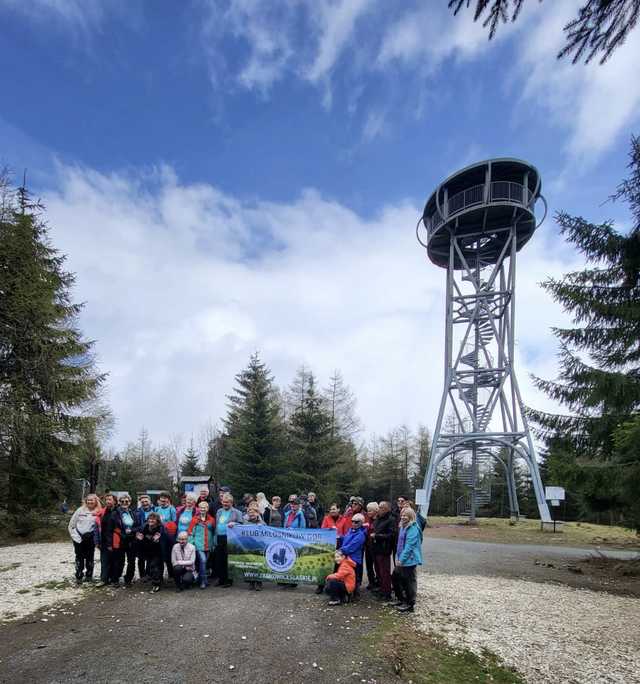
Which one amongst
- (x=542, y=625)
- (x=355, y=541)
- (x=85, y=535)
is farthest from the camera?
(x=85, y=535)

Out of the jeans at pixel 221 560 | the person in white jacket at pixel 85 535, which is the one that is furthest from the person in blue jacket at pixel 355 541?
the person in white jacket at pixel 85 535

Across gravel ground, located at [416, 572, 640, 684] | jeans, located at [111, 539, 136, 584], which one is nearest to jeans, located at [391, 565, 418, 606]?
gravel ground, located at [416, 572, 640, 684]

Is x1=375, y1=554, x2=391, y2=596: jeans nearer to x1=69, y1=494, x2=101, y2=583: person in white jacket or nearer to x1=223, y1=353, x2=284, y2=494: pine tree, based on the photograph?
x1=69, y1=494, x2=101, y2=583: person in white jacket

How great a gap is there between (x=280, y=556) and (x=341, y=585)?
140cm

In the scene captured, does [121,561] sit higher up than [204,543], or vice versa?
[204,543]

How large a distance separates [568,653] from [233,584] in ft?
17.6

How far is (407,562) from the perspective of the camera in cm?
689

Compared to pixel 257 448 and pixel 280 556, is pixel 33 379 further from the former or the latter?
pixel 257 448

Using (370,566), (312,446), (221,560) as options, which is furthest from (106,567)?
(312,446)

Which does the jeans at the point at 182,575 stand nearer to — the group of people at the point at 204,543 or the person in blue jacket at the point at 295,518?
the group of people at the point at 204,543

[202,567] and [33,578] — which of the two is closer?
[202,567]

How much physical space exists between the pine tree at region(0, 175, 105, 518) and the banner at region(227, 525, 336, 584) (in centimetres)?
927

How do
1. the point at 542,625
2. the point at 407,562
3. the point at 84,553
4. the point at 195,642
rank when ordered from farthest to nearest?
the point at 84,553
the point at 407,562
the point at 542,625
the point at 195,642

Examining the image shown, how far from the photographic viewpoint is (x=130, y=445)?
54438mm
